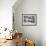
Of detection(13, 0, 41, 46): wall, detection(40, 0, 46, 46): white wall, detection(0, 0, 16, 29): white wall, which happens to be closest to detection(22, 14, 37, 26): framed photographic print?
detection(13, 0, 41, 46): wall

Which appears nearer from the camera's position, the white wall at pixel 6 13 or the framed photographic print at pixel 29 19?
the white wall at pixel 6 13

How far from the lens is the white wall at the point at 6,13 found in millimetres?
4473

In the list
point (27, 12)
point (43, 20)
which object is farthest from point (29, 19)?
point (43, 20)

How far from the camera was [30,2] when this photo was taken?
5688 millimetres

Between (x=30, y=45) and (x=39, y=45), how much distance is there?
5.43 ft

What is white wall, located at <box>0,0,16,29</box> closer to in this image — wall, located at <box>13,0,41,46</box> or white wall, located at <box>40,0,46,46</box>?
wall, located at <box>13,0,41,46</box>

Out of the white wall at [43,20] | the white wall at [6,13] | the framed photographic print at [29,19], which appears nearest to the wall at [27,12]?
the framed photographic print at [29,19]

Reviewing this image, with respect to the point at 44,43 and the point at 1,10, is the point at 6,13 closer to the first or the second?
the point at 1,10

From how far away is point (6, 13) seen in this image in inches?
179

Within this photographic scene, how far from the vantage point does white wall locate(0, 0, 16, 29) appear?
4473 mm

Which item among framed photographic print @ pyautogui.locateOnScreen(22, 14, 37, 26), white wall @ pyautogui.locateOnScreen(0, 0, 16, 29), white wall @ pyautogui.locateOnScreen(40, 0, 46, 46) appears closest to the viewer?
white wall @ pyautogui.locateOnScreen(0, 0, 16, 29)

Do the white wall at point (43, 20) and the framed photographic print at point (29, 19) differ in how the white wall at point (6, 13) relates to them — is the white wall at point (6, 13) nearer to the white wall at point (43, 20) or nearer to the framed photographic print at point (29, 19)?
the framed photographic print at point (29, 19)

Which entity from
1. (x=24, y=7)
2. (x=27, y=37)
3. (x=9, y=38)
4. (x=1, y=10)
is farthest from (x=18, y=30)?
(x=9, y=38)

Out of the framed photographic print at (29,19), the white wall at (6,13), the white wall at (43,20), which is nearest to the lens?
the white wall at (6,13)
